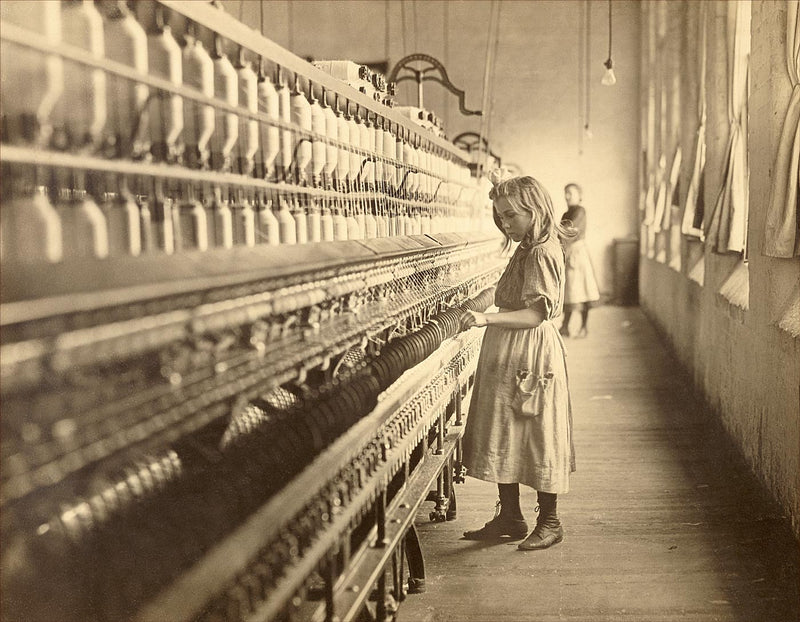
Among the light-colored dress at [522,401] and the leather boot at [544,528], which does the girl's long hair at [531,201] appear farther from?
the leather boot at [544,528]

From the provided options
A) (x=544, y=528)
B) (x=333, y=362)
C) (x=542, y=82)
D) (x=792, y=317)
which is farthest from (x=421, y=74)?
(x=542, y=82)

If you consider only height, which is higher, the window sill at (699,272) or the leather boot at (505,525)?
the window sill at (699,272)

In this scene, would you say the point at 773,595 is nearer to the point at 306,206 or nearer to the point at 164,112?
the point at 306,206

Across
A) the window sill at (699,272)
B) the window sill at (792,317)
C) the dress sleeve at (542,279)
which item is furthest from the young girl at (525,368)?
the window sill at (699,272)

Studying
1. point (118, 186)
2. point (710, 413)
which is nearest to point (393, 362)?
point (118, 186)

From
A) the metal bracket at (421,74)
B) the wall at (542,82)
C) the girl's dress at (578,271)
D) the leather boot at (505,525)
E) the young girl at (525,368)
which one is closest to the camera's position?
the young girl at (525,368)

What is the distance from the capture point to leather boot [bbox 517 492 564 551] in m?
3.74

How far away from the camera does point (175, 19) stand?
2.20 metres

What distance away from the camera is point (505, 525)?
3885 mm

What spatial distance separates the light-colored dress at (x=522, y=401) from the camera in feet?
11.8

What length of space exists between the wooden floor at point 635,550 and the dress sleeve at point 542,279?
1059 millimetres

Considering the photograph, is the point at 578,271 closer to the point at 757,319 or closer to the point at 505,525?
the point at 757,319

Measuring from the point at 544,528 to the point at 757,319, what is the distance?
1766 millimetres

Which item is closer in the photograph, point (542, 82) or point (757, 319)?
point (757, 319)
